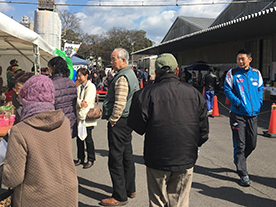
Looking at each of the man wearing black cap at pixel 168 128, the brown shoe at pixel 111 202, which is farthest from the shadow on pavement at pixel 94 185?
the man wearing black cap at pixel 168 128

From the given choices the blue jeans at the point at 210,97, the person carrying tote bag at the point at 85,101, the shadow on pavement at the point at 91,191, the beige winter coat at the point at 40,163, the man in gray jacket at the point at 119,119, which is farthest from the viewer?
the blue jeans at the point at 210,97

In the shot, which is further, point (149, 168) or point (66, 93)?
point (66, 93)

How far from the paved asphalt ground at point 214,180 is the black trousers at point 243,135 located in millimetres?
364

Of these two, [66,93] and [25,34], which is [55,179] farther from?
[25,34]

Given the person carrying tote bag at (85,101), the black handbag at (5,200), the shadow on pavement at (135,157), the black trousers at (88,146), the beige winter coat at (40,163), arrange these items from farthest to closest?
the shadow on pavement at (135,157)
the black trousers at (88,146)
the person carrying tote bag at (85,101)
the black handbag at (5,200)
the beige winter coat at (40,163)

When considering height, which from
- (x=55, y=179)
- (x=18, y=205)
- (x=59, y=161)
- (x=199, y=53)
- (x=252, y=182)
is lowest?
(x=252, y=182)

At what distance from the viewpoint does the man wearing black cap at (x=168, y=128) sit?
243cm

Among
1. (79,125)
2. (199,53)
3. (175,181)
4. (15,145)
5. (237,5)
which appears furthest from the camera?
(199,53)

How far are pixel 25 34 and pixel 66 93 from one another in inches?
104

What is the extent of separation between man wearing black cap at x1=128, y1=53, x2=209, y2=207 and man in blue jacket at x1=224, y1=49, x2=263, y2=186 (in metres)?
2.06

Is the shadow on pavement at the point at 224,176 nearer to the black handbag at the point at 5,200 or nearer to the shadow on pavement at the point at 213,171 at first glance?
the shadow on pavement at the point at 213,171

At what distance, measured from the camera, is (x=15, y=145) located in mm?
2037

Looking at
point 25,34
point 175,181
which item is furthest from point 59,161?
point 25,34

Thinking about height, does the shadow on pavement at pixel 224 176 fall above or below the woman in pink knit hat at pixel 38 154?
below
